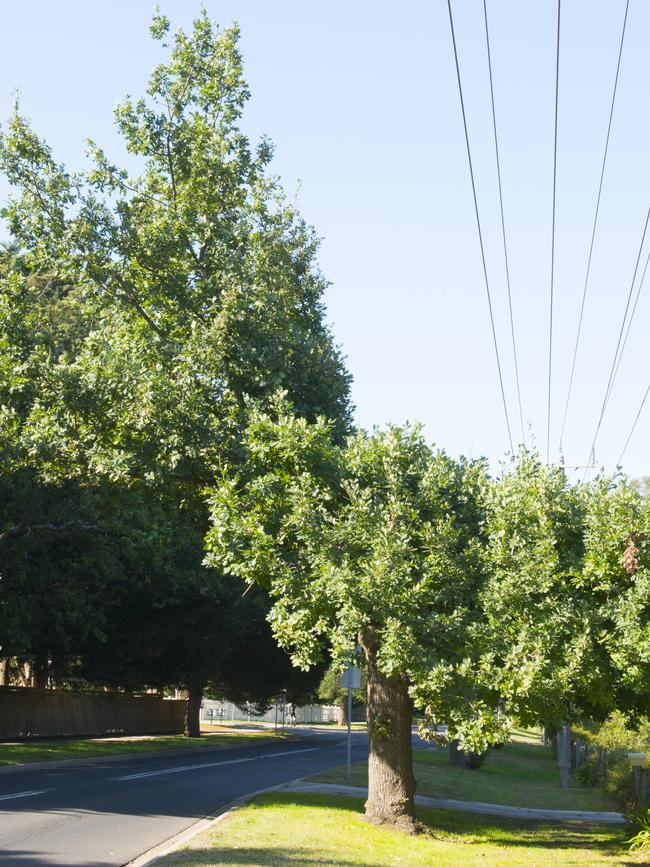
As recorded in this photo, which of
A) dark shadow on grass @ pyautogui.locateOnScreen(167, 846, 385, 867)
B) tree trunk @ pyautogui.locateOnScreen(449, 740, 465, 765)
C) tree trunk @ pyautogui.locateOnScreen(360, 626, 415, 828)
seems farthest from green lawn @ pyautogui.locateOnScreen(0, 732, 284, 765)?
dark shadow on grass @ pyautogui.locateOnScreen(167, 846, 385, 867)

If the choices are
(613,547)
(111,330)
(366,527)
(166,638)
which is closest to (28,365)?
(111,330)

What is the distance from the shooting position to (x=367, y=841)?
42.2 feet

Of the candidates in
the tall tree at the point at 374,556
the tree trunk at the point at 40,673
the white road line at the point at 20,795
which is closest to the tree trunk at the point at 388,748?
the tall tree at the point at 374,556

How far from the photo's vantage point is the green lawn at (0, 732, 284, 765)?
26359 mm

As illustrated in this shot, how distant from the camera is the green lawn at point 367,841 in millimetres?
11289

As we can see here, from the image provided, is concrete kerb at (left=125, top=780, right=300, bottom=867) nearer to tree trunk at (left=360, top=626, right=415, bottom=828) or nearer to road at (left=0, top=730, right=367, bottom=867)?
road at (left=0, top=730, right=367, bottom=867)

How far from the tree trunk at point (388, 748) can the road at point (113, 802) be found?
3.01 metres

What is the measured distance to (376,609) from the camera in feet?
42.7

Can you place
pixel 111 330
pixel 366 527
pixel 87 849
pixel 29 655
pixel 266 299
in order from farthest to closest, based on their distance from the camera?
pixel 29 655
pixel 111 330
pixel 266 299
pixel 366 527
pixel 87 849

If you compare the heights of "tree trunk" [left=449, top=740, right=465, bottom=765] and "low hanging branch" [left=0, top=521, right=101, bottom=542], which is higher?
"low hanging branch" [left=0, top=521, right=101, bottom=542]

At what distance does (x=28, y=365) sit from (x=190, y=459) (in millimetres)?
3483

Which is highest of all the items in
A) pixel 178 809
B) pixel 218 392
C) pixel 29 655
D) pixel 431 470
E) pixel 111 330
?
pixel 111 330

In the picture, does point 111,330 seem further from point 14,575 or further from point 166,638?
point 166,638

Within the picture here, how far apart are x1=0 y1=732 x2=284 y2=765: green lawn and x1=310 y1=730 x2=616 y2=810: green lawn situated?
792cm
